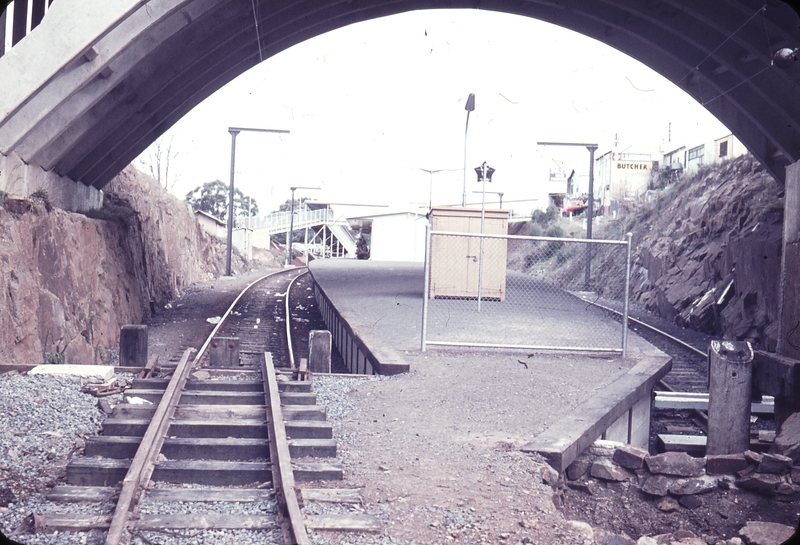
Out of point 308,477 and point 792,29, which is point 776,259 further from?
point 308,477

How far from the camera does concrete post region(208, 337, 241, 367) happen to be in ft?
27.8

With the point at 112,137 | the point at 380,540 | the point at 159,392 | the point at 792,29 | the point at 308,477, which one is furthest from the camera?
the point at 112,137

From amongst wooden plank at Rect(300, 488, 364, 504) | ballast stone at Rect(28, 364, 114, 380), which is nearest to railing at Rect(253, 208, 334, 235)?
ballast stone at Rect(28, 364, 114, 380)

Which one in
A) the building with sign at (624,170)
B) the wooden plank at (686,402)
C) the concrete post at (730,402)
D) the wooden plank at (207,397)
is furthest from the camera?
the building with sign at (624,170)

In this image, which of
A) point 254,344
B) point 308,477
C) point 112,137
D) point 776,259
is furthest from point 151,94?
point 776,259

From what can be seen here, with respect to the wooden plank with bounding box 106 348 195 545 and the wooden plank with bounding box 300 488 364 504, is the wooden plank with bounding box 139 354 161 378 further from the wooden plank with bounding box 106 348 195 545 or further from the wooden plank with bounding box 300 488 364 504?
the wooden plank with bounding box 300 488 364 504

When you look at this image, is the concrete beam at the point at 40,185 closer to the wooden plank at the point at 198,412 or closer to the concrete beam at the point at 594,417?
the wooden plank at the point at 198,412

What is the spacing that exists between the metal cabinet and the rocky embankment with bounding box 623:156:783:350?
5422 millimetres

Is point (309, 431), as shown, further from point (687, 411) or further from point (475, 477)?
point (687, 411)

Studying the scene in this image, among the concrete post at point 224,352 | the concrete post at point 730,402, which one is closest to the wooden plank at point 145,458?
the concrete post at point 224,352

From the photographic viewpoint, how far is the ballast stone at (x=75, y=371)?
23.3 feet

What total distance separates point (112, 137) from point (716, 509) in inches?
494

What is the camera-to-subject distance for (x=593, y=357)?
948 centimetres

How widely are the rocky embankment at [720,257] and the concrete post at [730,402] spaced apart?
6757mm
